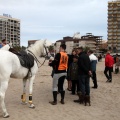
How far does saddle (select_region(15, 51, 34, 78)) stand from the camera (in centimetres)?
764

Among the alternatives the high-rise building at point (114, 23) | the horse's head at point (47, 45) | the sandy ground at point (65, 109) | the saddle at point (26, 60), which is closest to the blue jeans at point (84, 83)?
the sandy ground at point (65, 109)

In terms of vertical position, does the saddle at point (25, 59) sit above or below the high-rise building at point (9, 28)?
below

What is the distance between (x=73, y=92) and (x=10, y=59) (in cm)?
449

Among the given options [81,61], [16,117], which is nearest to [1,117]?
[16,117]

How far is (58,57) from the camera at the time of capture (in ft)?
28.0

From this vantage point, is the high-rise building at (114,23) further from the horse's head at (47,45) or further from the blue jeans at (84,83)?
the horse's head at (47,45)

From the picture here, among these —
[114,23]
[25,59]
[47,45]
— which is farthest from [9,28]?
[25,59]

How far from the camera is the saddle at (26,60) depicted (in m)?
7.64

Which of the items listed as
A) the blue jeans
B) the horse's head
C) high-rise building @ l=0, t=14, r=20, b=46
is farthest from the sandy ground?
high-rise building @ l=0, t=14, r=20, b=46

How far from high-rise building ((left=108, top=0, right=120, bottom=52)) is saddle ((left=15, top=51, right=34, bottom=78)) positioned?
13749 centimetres

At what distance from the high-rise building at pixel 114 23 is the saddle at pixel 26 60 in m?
137

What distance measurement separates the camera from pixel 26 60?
7.73 meters

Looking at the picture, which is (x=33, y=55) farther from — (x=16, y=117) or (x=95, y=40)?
(x=95, y=40)

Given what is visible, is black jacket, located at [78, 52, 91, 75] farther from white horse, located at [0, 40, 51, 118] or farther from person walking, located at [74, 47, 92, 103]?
white horse, located at [0, 40, 51, 118]
